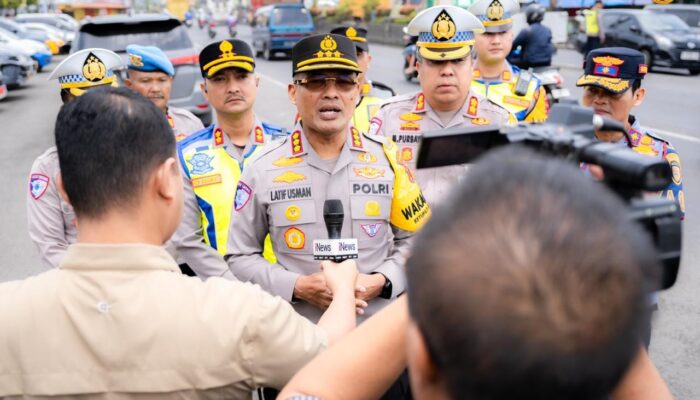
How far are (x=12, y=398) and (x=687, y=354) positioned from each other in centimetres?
381

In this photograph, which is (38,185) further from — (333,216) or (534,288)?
(534,288)

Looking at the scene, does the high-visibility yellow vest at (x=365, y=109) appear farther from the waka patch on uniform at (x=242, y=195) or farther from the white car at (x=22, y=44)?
the white car at (x=22, y=44)

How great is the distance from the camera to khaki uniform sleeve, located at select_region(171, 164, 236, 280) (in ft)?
9.91

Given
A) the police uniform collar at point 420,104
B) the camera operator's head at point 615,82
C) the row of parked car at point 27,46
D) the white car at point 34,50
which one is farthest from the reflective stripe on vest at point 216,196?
the white car at point 34,50

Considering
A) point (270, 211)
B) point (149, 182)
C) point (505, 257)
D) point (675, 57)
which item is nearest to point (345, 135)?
point (270, 211)

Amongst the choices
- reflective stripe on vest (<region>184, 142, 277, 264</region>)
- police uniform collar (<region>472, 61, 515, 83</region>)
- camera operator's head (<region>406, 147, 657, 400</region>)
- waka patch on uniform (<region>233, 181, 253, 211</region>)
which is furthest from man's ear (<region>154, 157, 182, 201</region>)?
police uniform collar (<region>472, 61, 515, 83</region>)

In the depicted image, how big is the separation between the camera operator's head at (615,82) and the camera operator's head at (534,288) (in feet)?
8.31

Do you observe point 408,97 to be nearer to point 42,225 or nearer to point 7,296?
point 42,225

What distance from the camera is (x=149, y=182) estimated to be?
62.4 inches

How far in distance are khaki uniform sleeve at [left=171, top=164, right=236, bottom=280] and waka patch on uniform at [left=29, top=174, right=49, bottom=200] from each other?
0.63 m

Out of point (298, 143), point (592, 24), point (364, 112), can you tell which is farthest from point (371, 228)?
point (592, 24)

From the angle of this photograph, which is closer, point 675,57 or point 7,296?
point 7,296

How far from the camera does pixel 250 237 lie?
8.85 feet

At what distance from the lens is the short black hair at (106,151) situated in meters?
1.55
